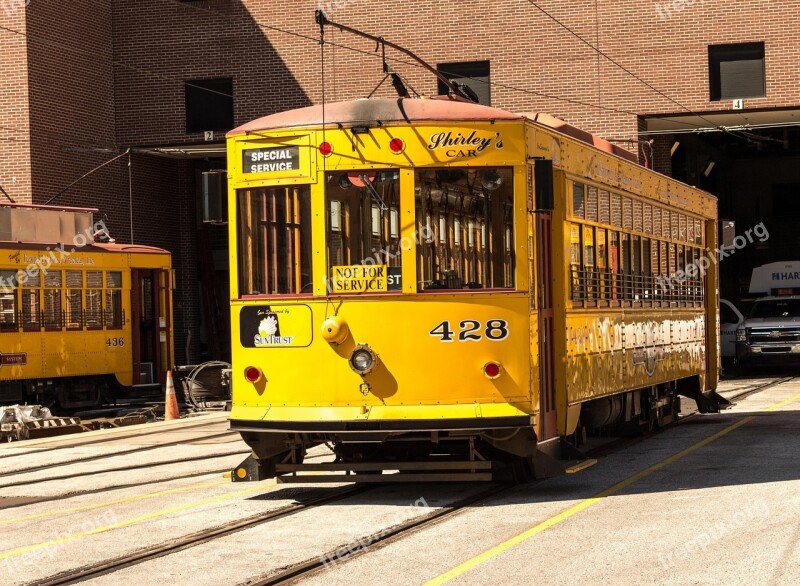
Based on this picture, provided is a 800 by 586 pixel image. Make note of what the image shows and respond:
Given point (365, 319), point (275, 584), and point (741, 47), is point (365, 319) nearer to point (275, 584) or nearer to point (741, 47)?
point (275, 584)

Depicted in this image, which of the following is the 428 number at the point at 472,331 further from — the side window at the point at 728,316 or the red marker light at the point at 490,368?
the side window at the point at 728,316

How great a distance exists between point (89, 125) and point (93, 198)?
69.0 inches

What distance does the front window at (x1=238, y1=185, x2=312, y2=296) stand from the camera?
11.5 meters

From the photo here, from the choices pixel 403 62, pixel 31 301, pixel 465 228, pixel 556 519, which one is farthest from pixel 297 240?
pixel 403 62

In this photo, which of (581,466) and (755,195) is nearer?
(581,466)

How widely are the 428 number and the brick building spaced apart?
19.2 meters

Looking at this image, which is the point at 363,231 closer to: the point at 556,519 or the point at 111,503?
the point at 556,519

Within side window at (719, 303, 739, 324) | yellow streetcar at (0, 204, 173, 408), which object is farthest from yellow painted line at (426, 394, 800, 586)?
side window at (719, 303, 739, 324)

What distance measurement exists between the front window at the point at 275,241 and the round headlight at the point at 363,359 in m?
0.62

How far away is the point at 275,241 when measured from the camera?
11633 mm

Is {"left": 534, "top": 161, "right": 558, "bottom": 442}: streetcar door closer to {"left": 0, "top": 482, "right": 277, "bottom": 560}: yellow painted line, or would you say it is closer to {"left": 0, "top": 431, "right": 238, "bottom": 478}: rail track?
{"left": 0, "top": 482, "right": 277, "bottom": 560}: yellow painted line

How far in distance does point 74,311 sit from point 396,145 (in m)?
15.1

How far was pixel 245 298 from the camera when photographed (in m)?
11.7

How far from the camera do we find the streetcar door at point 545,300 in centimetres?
1138
